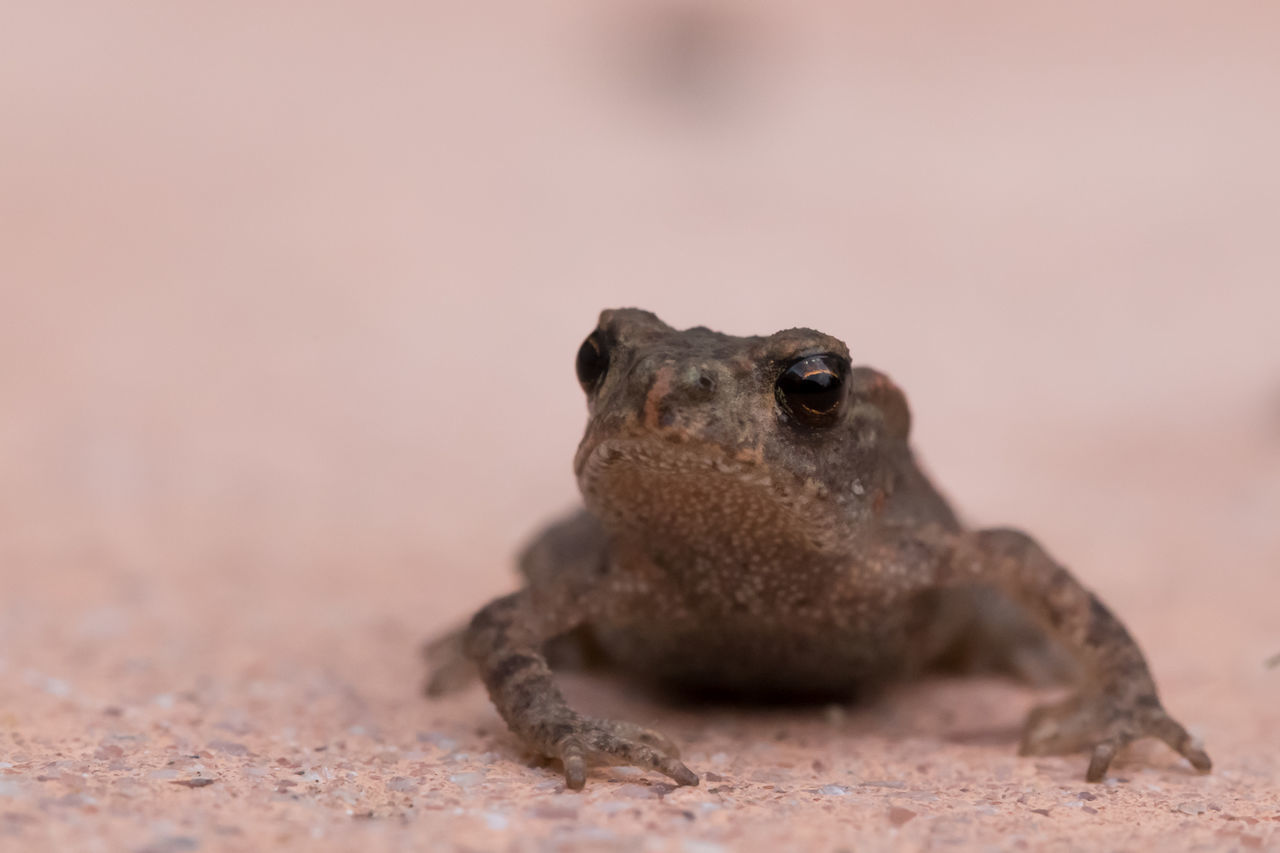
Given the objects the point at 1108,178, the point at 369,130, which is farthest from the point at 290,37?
the point at 1108,178

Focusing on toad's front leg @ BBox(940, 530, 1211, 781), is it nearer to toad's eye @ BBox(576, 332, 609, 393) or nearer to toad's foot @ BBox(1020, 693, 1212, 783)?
toad's foot @ BBox(1020, 693, 1212, 783)

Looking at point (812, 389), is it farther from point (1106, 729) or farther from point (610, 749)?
point (1106, 729)

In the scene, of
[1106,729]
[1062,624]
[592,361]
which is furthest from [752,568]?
[1106,729]

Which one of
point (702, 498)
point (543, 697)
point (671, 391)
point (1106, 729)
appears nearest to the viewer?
point (671, 391)

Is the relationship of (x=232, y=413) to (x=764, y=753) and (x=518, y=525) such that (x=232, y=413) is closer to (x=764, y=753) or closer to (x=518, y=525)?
(x=518, y=525)

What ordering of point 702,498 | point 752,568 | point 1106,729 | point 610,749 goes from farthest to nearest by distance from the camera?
1. point 1106,729
2. point 752,568
3. point 702,498
4. point 610,749

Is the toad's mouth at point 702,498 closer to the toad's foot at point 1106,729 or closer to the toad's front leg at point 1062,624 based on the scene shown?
the toad's front leg at point 1062,624

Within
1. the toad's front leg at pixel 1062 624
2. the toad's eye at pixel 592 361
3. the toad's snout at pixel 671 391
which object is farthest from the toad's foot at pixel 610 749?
the toad's front leg at pixel 1062 624
